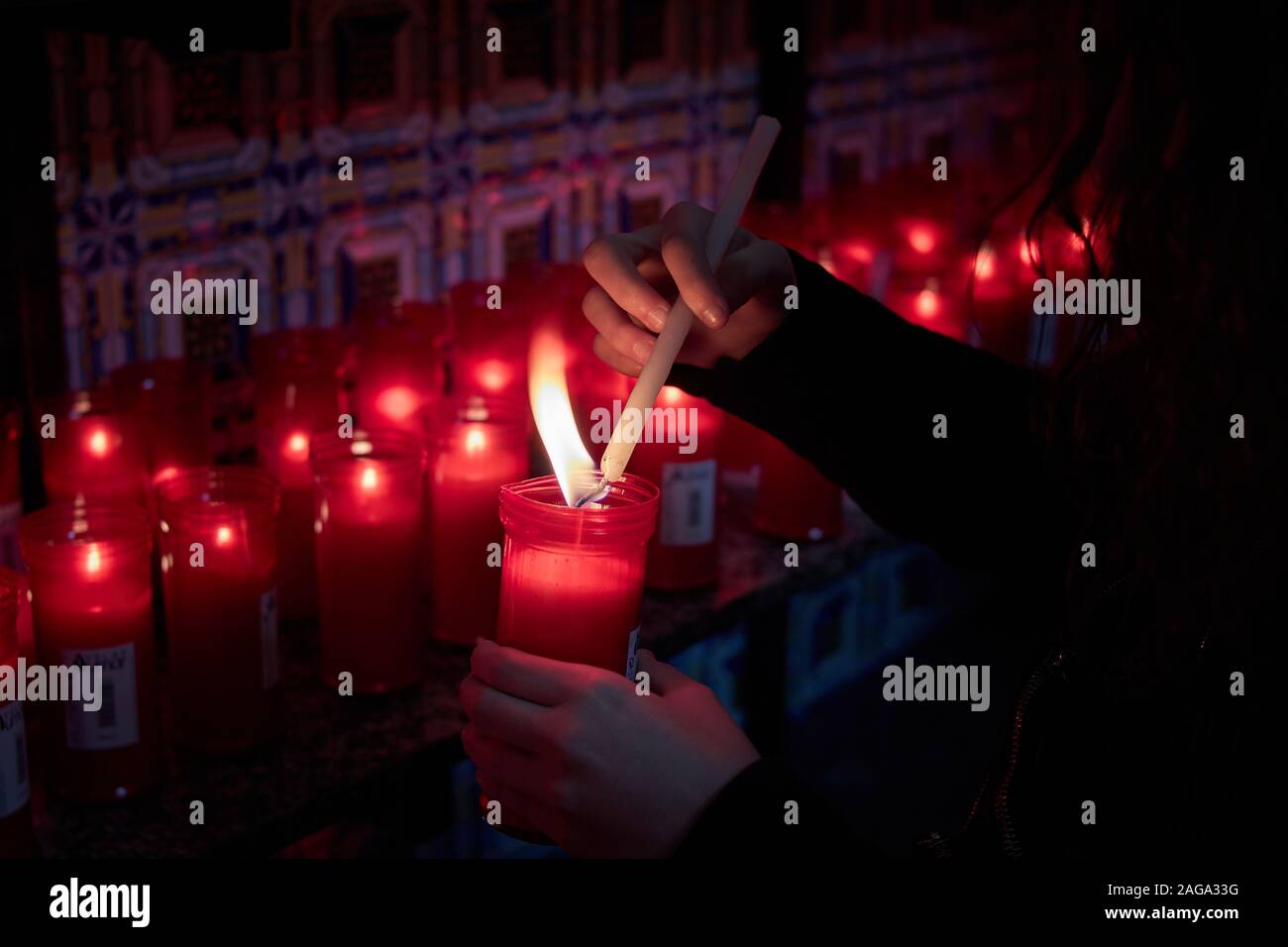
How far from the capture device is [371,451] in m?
1.29

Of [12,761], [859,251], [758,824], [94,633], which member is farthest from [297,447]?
[859,251]

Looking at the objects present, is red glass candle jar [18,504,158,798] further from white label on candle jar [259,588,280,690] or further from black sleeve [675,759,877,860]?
black sleeve [675,759,877,860]

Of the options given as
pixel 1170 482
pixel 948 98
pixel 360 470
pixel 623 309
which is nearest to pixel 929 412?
pixel 1170 482

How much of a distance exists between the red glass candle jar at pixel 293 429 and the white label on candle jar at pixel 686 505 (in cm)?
39

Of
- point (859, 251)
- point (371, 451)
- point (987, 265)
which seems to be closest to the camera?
point (371, 451)

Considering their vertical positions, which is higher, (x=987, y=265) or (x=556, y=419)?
(x=987, y=265)

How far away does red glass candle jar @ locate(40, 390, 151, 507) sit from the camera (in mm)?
1199

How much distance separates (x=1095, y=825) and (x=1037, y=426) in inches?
15.8

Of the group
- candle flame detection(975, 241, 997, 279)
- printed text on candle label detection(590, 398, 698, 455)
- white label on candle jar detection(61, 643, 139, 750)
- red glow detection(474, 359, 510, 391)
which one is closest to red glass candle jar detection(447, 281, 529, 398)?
red glow detection(474, 359, 510, 391)

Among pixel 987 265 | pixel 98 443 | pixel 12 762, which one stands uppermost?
pixel 987 265

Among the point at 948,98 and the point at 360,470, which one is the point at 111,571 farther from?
the point at 948,98

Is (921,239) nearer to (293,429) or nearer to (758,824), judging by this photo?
(293,429)
